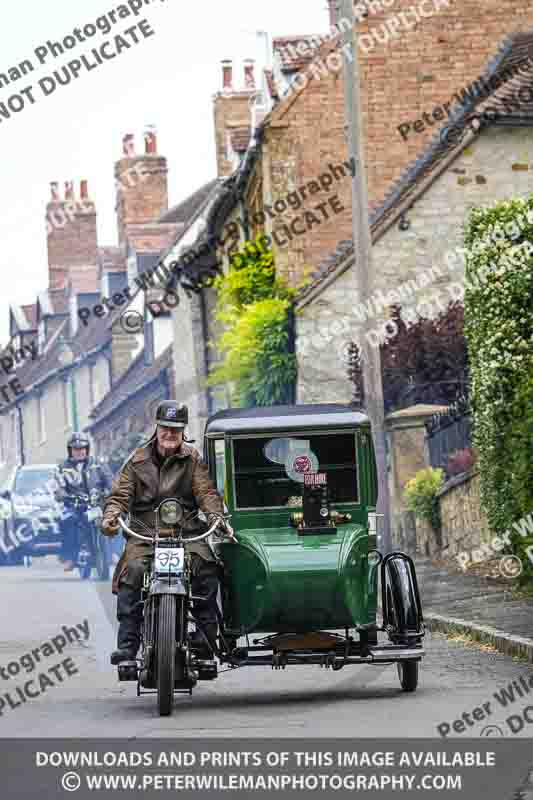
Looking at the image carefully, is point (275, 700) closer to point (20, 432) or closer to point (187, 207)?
point (187, 207)

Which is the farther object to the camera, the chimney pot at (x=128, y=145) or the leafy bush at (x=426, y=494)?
the chimney pot at (x=128, y=145)

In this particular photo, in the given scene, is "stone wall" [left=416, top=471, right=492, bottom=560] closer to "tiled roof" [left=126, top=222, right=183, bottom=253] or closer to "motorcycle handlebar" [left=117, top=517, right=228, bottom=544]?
"motorcycle handlebar" [left=117, top=517, right=228, bottom=544]

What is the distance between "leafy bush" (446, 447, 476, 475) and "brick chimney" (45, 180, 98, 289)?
48.4 m

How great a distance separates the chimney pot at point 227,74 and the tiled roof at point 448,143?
45.6 feet

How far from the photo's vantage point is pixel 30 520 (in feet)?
→ 111

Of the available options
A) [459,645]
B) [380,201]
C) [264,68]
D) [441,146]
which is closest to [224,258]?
[264,68]

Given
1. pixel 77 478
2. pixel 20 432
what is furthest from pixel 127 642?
pixel 20 432

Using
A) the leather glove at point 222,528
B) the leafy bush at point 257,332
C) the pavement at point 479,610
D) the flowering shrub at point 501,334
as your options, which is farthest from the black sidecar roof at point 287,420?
the leafy bush at point 257,332

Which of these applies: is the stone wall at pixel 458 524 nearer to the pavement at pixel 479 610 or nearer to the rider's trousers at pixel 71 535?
the pavement at pixel 479 610

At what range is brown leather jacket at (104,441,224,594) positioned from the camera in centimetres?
1130

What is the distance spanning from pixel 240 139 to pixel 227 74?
4543 millimetres

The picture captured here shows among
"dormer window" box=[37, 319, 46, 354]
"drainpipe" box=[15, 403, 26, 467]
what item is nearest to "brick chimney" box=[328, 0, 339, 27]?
"dormer window" box=[37, 319, 46, 354]

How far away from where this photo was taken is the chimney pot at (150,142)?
60.5m
